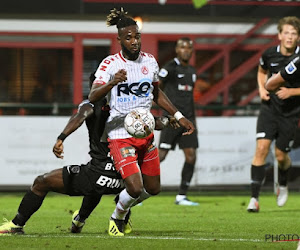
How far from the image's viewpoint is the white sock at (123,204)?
9.15 m

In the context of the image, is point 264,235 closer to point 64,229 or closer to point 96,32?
point 64,229

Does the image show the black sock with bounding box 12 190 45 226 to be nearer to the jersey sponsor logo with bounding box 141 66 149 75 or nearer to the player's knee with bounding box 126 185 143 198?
the player's knee with bounding box 126 185 143 198

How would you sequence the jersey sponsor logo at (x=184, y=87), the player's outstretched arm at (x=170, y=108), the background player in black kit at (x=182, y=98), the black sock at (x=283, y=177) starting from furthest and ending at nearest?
the jersey sponsor logo at (x=184, y=87) < the background player in black kit at (x=182, y=98) < the black sock at (x=283, y=177) < the player's outstretched arm at (x=170, y=108)

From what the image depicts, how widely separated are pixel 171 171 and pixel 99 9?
5633 millimetres

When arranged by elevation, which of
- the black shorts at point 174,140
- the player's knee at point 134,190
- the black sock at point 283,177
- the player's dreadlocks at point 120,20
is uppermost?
the player's dreadlocks at point 120,20

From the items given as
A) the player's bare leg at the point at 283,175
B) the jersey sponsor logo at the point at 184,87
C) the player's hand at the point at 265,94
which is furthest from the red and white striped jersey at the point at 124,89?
the jersey sponsor logo at the point at 184,87

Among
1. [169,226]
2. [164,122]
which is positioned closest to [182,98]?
[169,226]

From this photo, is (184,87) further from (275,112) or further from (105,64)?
(105,64)

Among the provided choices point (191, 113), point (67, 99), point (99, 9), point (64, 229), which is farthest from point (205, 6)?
point (64, 229)

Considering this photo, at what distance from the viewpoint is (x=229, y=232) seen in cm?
979

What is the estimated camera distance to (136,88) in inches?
358

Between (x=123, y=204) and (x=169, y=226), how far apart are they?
1.47m

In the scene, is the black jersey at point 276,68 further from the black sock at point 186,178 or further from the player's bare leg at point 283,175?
the black sock at point 186,178

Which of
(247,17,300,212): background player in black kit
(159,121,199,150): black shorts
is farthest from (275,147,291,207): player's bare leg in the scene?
(159,121,199,150): black shorts
